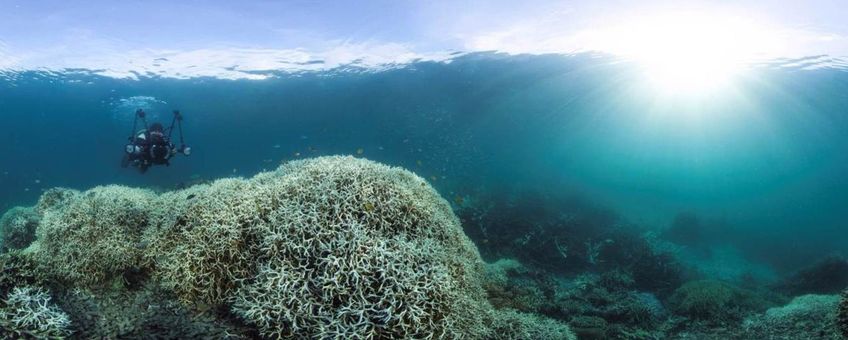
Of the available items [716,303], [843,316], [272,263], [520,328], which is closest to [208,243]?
[272,263]

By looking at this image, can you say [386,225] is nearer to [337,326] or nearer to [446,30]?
[337,326]

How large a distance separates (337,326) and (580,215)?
808 inches

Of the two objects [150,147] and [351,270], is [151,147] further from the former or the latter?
[351,270]

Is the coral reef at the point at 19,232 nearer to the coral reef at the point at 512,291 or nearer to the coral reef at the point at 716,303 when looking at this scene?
the coral reef at the point at 512,291

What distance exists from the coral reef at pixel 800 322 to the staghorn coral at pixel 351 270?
5915 mm

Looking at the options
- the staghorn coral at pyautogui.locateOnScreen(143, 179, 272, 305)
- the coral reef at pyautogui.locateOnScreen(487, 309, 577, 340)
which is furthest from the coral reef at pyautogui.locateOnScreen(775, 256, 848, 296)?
the staghorn coral at pyautogui.locateOnScreen(143, 179, 272, 305)

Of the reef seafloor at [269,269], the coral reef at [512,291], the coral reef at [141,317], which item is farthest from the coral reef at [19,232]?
the coral reef at [512,291]

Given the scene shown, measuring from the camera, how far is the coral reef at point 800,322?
20.9 ft

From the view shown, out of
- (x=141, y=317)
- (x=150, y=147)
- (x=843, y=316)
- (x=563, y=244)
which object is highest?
(x=150, y=147)

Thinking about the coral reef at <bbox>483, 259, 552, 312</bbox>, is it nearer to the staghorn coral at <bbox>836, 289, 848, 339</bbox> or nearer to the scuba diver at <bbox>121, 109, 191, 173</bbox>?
the staghorn coral at <bbox>836, 289, 848, 339</bbox>

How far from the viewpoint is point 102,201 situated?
17.3 feet

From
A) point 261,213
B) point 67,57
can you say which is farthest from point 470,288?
point 67,57

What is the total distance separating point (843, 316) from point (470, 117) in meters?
41.2

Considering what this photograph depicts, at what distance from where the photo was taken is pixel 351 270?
402 cm
